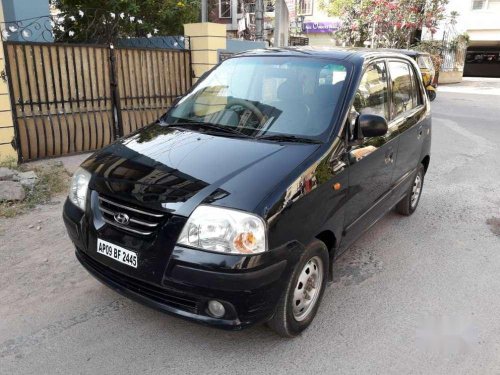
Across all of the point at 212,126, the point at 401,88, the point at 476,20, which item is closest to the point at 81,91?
the point at 212,126

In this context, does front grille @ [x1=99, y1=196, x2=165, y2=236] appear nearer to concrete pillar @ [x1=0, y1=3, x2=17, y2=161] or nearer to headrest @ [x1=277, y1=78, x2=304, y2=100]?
headrest @ [x1=277, y1=78, x2=304, y2=100]

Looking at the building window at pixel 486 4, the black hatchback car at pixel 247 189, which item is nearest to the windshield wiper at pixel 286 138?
the black hatchback car at pixel 247 189

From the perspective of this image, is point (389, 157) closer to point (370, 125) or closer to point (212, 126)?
point (370, 125)

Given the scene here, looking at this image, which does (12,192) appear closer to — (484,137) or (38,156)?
(38,156)

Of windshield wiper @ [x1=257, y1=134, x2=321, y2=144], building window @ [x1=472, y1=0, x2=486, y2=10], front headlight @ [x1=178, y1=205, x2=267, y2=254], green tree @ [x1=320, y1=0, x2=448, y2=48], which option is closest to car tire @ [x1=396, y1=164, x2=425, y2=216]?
windshield wiper @ [x1=257, y1=134, x2=321, y2=144]

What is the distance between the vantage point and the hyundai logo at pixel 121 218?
2709 millimetres

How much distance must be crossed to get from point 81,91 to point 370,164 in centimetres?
521

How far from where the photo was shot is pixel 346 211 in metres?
3.38

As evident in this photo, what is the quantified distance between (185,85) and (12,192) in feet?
14.0

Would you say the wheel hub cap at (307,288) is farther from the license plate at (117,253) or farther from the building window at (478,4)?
the building window at (478,4)

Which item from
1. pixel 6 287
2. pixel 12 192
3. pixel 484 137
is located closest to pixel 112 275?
pixel 6 287

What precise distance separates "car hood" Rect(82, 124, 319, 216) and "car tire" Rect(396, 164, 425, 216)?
8.06 feet

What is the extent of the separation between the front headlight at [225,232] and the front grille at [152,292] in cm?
34

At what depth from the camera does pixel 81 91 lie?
7.20 metres
